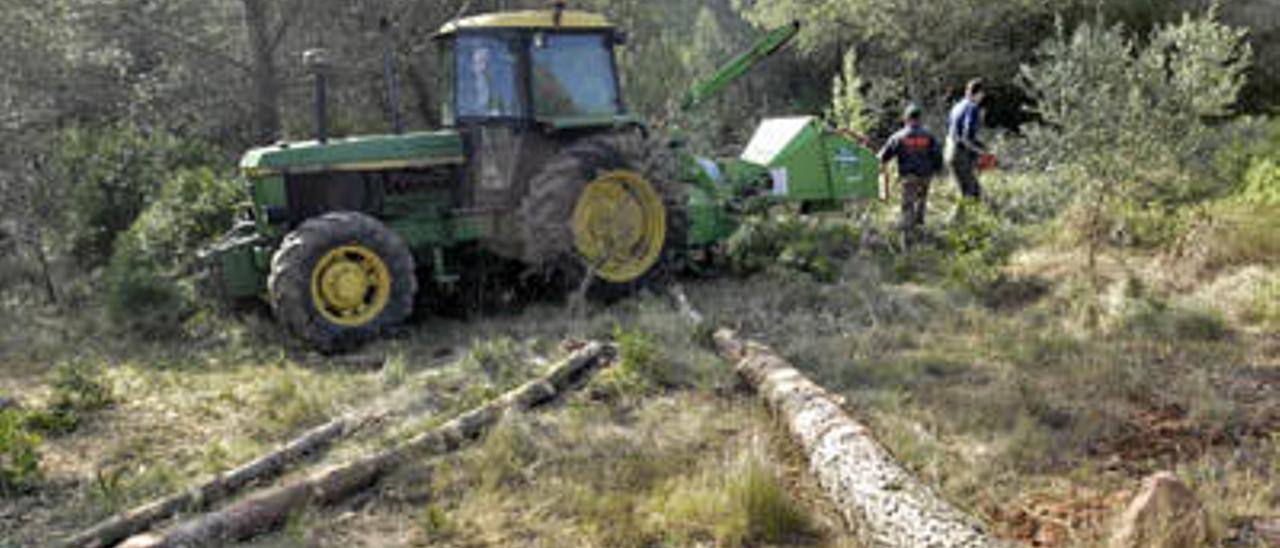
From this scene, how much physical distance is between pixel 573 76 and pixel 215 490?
4625 mm

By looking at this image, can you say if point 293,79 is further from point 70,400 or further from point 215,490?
point 215,490

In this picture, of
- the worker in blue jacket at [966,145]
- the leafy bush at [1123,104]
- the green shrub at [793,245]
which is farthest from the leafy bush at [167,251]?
the worker in blue jacket at [966,145]

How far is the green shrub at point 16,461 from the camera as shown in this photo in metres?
4.82

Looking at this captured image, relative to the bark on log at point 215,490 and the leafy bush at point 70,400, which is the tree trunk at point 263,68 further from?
the bark on log at point 215,490

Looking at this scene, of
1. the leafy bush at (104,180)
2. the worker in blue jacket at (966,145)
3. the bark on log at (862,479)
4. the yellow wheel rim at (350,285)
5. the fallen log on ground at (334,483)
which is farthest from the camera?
the leafy bush at (104,180)

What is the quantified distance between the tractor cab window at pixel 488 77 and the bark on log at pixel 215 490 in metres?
3.22

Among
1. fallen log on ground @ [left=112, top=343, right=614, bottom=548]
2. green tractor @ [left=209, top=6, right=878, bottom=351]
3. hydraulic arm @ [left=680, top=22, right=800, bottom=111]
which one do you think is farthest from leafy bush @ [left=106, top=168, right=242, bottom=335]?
hydraulic arm @ [left=680, top=22, right=800, bottom=111]

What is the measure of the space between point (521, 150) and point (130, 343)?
345 cm

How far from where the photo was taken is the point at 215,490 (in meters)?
4.58

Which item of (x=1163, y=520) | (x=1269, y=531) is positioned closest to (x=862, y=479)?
(x=1163, y=520)

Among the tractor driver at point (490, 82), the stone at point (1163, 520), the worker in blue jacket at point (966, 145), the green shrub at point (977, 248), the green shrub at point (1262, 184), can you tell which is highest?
the tractor driver at point (490, 82)

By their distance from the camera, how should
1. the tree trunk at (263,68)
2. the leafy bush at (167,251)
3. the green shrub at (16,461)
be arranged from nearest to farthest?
the green shrub at (16,461) → the leafy bush at (167,251) → the tree trunk at (263,68)

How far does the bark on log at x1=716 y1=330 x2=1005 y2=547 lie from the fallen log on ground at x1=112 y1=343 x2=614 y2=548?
1292 mm

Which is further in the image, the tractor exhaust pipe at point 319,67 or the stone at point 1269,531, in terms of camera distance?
the tractor exhaust pipe at point 319,67
